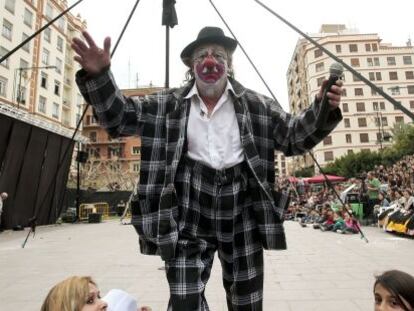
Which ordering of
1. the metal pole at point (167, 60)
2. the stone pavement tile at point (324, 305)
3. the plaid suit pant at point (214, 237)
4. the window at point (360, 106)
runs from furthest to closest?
the window at point (360, 106) → the stone pavement tile at point (324, 305) → the metal pole at point (167, 60) → the plaid suit pant at point (214, 237)

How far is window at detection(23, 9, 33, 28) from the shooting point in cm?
3150

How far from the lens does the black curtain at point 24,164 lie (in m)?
13.4

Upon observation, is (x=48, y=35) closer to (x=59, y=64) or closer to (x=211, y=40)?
(x=59, y=64)

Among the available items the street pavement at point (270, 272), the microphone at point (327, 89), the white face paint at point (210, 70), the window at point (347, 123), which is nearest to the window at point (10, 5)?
the street pavement at point (270, 272)

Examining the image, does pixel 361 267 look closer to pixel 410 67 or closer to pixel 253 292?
pixel 253 292

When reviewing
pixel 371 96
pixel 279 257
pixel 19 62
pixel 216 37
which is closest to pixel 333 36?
pixel 371 96

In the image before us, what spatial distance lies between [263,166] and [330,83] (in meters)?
0.50

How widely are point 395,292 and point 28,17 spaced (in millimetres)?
36485

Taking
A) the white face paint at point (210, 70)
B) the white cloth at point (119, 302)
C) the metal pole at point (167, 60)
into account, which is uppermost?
the metal pole at point (167, 60)

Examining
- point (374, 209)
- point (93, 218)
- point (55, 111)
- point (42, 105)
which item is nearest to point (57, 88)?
point (55, 111)

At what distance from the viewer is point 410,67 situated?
57719 mm

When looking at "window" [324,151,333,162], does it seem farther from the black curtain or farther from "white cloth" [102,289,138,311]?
"white cloth" [102,289,138,311]

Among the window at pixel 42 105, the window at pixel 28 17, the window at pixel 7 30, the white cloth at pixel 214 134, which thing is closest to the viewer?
the white cloth at pixel 214 134

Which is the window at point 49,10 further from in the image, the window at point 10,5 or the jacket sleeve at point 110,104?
the jacket sleeve at point 110,104
